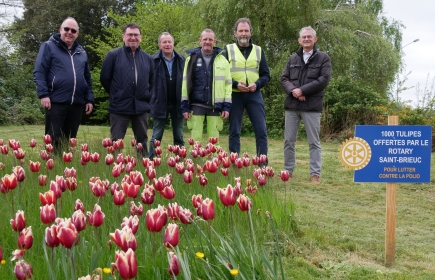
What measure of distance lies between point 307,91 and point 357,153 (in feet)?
9.02

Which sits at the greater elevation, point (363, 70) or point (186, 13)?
point (186, 13)

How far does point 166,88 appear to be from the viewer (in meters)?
6.21

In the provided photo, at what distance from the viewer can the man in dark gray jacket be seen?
5943 mm

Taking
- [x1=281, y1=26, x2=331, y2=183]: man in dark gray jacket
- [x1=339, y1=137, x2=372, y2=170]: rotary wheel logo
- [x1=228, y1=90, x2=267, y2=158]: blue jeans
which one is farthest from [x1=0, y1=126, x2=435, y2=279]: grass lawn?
[x1=228, y1=90, x2=267, y2=158]: blue jeans

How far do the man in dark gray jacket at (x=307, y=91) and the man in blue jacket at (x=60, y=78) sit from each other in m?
2.59

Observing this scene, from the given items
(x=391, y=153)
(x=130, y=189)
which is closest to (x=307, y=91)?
(x=391, y=153)

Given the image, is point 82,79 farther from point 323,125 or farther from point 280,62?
point 280,62

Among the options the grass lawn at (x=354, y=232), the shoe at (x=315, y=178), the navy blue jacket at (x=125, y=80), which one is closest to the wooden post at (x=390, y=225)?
the grass lawn at (x=354, y=232)

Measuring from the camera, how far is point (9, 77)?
67.5 ft

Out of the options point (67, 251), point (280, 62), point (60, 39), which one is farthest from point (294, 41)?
point (67, 251)

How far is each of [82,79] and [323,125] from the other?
31.2ft

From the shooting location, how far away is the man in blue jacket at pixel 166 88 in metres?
6.12

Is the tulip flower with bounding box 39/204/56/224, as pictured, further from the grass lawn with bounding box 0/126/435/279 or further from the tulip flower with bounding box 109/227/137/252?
the grass lawn with bounding box 0/126/435/279

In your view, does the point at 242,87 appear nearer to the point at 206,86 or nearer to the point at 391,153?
the point at 206,86
